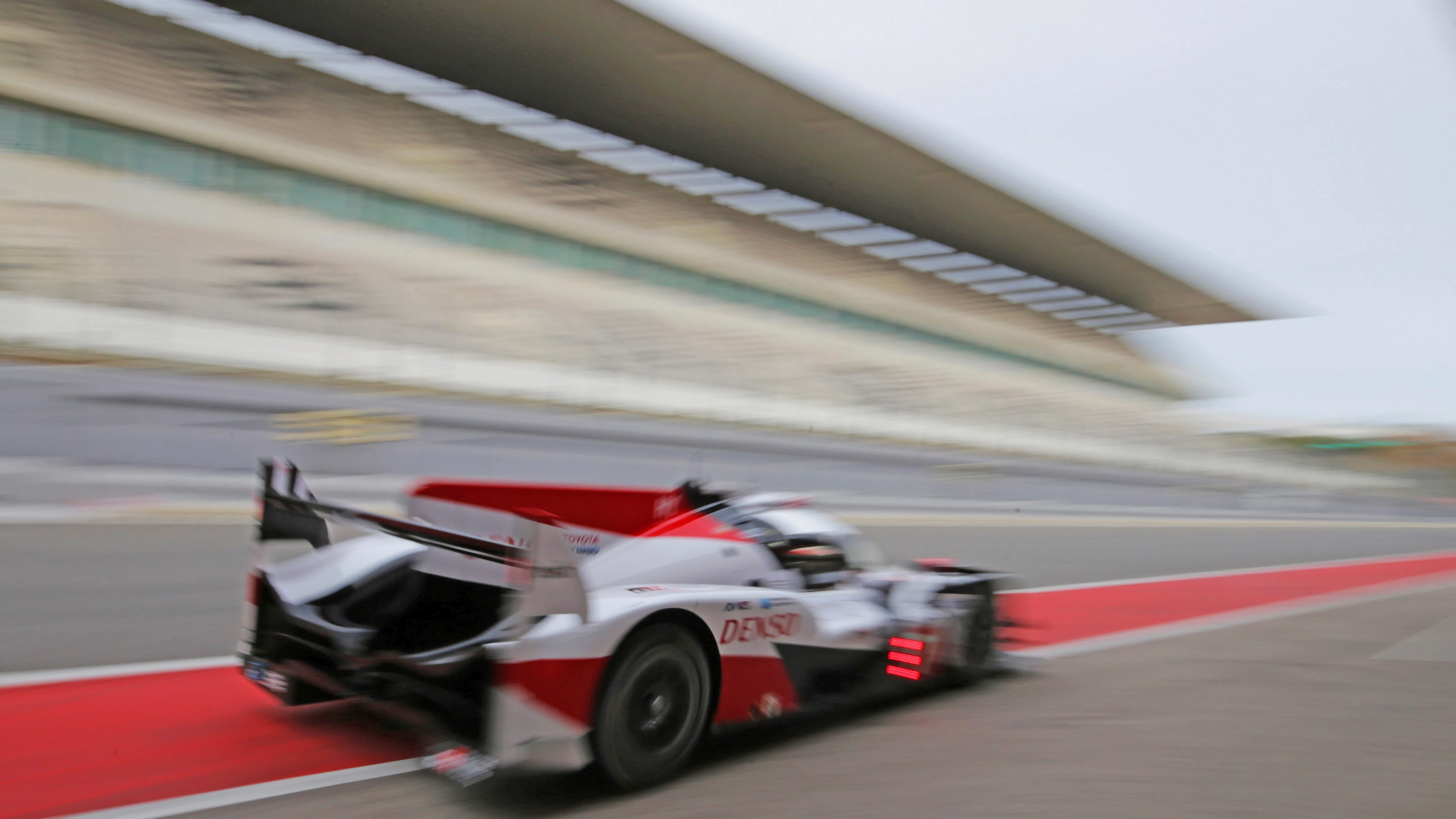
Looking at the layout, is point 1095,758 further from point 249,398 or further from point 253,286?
point 253,286

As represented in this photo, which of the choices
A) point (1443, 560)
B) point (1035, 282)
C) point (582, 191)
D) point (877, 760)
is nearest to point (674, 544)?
point (877, 760)

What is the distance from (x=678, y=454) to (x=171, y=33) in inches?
398

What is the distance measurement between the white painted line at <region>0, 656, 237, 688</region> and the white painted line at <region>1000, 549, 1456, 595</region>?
4249 mm

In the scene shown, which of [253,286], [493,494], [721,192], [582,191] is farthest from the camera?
[721,192]

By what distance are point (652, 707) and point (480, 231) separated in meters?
18.7

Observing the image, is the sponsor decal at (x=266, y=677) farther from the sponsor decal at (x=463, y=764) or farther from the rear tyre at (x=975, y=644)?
the rear tyre at (x=975, y=644)

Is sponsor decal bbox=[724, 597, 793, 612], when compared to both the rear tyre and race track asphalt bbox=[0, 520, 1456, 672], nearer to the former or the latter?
the rear tyre

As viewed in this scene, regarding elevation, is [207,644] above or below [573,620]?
below

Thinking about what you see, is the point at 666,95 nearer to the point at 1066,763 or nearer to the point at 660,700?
the point at 1066,763

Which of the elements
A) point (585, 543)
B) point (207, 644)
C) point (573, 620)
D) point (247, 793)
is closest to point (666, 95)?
point (207, 644)

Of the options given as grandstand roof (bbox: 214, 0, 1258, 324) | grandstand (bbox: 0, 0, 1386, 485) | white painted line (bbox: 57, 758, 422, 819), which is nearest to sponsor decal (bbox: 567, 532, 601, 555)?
white painted line (bbox: 57, 758, 422, 819)

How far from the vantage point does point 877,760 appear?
13.8 feet

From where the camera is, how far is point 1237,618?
378 inches

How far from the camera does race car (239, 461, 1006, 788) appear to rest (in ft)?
10.9
